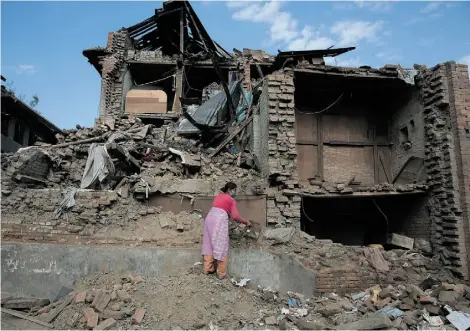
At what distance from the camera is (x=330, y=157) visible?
29.3 ft

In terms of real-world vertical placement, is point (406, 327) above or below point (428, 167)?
below

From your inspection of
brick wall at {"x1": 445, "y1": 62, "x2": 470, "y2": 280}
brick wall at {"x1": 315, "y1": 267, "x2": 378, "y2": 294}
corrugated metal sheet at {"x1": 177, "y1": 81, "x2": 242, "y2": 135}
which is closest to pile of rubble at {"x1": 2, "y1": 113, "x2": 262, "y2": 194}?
corrugated metal sheet at {"x1": 177, "y1": 81, "x2": 242, "y2": 135}

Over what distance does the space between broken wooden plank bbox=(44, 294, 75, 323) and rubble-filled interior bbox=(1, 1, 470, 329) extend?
7.6 inches

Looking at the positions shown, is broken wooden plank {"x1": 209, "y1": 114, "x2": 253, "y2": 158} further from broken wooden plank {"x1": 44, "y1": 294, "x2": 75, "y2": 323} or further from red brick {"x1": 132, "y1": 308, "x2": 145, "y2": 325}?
broken wooden plank {"x1": 44, "y1": 294, "x2": 75, "y2": 323}

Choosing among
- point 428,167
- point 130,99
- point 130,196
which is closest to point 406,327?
point 428,167

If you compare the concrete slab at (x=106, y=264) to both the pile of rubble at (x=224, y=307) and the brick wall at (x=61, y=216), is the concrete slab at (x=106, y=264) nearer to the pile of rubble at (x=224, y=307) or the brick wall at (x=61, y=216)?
the pile of rubble at (x=224, y=307)

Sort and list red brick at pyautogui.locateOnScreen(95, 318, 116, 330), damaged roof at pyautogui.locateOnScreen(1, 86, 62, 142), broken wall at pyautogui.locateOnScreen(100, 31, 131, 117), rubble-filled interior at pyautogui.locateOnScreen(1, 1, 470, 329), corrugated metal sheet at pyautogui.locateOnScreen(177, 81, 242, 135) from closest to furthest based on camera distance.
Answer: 1. red brick at pyautogui.locateOnScreen(95, 318, 116, 330)
2. rubble-filled interior at pyautogui.locateOnScreen(1, 1, 470, 329)
3. corrugated metal sheet at pyautogui.locateOnScreen(177, 81, 242, 135)
4. damaged roof at pyautogui.locateOnScreen(1, 86, 62, 142)
5. broken wall at pyautogui.locateOnScreen(100, 31, 131, 117)

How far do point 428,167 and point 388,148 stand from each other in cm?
172

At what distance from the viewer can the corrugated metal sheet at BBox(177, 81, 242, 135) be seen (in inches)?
365

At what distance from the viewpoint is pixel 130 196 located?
6.89m

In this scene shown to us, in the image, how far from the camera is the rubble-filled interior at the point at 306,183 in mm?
5793

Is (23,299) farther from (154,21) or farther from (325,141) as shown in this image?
(154,21)

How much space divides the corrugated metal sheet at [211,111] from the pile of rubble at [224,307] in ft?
15.7

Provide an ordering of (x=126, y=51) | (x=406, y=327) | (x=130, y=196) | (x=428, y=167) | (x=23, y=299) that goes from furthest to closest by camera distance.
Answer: (x=126, y=51)
(x=428, y=167)
(x=130, y=196)
(x=23, y=299)
(x=406, y=327)
